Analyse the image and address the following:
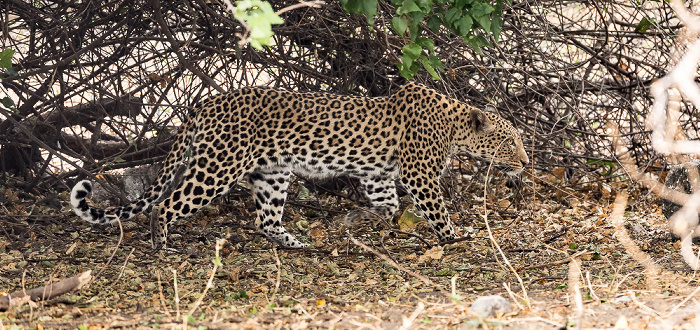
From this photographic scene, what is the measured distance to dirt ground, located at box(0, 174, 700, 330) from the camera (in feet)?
12.1

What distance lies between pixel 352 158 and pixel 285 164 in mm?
549

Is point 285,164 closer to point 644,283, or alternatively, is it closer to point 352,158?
point 352,158

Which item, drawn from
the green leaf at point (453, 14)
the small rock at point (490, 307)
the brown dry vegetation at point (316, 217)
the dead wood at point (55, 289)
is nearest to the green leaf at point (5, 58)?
the brown dry vegetation at point (316, 217)

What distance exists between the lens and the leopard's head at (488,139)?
629 cm

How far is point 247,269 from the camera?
17.7ft

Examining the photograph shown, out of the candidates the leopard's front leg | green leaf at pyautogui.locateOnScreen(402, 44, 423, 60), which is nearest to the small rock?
green leaf at pyautogui.locateOnScreen(402, 44, 423, 60)

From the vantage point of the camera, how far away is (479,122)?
6.28 meters

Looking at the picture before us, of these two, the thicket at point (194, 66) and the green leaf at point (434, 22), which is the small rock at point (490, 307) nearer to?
the green leaf at point (434, 22)

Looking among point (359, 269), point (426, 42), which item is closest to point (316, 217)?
point (359, 269)

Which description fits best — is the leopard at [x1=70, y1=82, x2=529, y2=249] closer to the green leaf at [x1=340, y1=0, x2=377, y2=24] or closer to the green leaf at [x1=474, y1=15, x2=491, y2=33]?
the green leaf at [x1=474, y1=15, x2=491, y2=33]

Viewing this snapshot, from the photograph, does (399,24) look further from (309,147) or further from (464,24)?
(309,147)

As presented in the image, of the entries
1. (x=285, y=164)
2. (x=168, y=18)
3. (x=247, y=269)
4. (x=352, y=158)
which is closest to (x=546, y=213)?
(x=352, y=158)

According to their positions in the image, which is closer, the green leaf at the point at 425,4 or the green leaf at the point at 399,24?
the green leaf at the point at 425,4

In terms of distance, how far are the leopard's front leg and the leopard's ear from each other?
597 mm
